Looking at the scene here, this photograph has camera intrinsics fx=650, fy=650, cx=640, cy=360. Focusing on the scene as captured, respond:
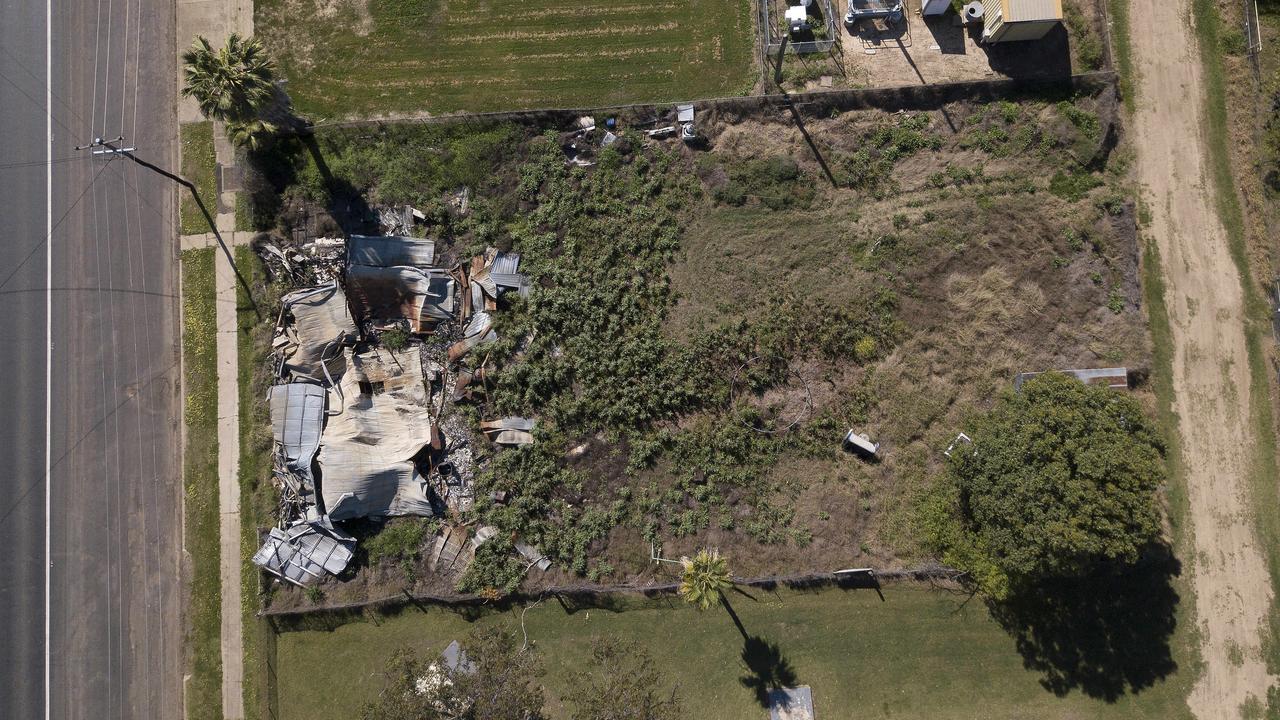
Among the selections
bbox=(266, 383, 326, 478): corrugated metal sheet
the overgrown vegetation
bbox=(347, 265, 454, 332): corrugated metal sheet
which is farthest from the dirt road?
bbox=(266, 383, 326, 478): corrugated metal sheet

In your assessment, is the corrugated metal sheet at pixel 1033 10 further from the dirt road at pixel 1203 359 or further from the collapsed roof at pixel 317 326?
the collapsed roof at pixel 317 326

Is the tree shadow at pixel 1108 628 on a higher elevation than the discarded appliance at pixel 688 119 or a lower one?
lower

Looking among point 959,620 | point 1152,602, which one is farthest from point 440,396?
point 1152,602

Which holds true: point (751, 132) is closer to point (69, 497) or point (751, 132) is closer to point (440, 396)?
point (440, 396)

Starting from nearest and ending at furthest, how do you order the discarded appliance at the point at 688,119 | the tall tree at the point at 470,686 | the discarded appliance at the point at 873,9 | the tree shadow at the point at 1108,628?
1. the tall tree at the point at 470,686
2. the tree shadow at the point at 1108,628
3. the discarded appliance at the point at 873,9
4. the discarded appliance at the point at 688,119

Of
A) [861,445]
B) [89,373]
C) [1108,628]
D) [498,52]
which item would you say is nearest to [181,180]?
[89,373]

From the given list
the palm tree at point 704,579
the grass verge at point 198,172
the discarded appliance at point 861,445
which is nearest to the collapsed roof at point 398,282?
the grass verge at point 198,172

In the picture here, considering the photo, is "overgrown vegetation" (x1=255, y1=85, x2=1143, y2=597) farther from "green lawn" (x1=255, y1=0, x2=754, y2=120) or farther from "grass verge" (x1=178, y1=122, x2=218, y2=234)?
"grass verge" (x1=178, y1=122, x2=218, y2=234)
